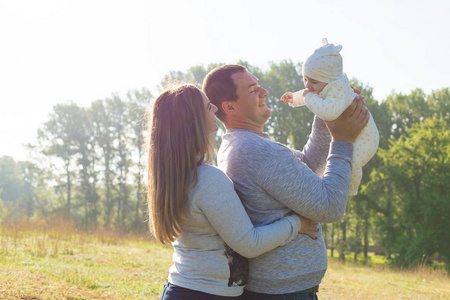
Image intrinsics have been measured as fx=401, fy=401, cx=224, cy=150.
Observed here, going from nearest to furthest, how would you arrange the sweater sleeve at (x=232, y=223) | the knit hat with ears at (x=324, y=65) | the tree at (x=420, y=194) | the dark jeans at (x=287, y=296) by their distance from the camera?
the sweater sleeve at (x=232, y=223)
the dark jeans at (x=287, y=296)
the knit hat with ears at (x=324, y=65)
the tree at (x=420, y=194)

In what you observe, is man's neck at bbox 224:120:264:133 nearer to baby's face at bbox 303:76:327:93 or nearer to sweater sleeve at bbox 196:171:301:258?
baby's face at bbox 303:76:327:93

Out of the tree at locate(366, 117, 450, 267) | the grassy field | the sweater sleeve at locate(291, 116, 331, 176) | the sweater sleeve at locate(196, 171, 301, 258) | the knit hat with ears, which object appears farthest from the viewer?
the tree at locate(366, 117, 450, 267)

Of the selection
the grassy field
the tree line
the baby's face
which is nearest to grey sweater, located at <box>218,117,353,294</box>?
the baby's face

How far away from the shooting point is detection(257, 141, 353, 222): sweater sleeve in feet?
6.29

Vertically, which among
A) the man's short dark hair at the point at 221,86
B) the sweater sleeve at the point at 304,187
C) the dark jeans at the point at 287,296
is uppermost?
the man's short dark hair at the point at 221,86

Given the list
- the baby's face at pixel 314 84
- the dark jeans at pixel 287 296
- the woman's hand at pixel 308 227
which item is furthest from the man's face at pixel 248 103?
the dark jeans at pixel 287 296

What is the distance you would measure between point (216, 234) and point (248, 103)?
794 mm

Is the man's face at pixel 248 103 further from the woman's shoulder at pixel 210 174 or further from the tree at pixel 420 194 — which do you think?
the tree at pixel 420 194

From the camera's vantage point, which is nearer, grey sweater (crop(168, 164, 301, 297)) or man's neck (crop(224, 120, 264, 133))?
grey sweater (crop(168, 164, 301, 297))

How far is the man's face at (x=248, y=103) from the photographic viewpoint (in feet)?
7.64

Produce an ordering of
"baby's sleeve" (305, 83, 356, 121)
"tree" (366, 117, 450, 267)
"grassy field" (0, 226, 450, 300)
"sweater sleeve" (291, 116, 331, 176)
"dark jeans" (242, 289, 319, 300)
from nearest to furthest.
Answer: "dark jeans" (242, 289, 319, 300) < "baby's sleeve" (305, 83, 356, 121) < "sweater sleeve" (291, 116, 331, 176) < "grassy field" (0, 226, 450, 300) < "tree" (366, 117, 450, 267)

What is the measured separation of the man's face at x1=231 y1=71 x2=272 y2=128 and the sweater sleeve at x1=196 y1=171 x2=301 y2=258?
0.54 metres

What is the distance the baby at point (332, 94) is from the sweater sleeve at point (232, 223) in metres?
0.65

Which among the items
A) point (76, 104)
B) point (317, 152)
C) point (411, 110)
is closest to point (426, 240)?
point (411, 110)
